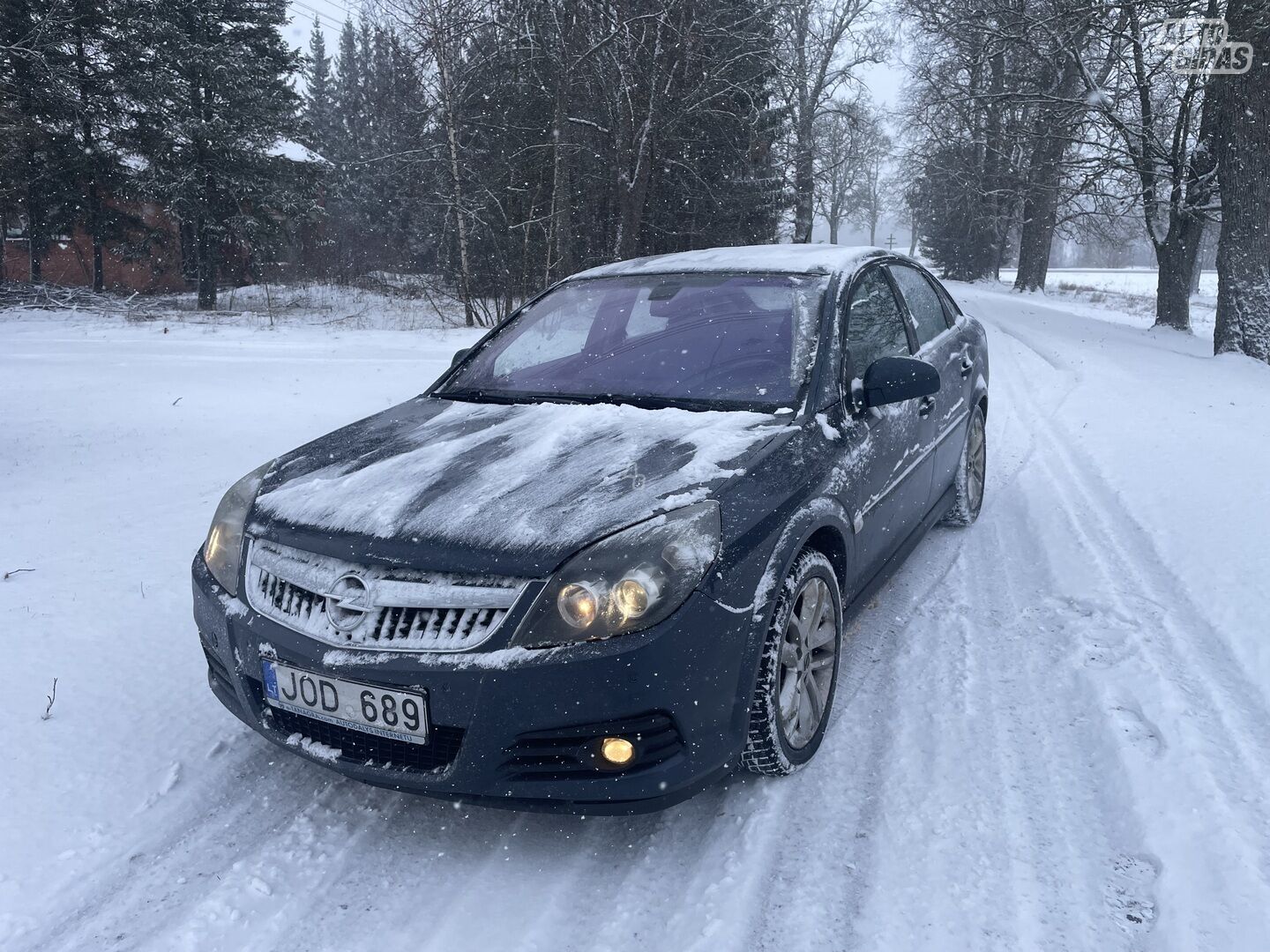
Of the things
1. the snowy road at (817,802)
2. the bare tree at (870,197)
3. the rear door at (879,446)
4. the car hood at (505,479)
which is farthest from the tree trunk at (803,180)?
the bare tree at (870,197)

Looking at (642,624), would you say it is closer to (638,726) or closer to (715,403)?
(638,726)

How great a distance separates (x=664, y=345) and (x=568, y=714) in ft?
5.73

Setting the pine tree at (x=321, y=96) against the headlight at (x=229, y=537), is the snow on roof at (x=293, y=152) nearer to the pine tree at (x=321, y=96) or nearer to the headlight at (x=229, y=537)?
the pine tree at (x=321, y=96)

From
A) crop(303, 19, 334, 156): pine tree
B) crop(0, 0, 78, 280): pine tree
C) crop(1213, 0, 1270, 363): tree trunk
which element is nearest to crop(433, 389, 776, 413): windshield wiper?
crop(1213, 0, 1270, 363): tree trunk

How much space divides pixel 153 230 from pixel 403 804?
96.6ft

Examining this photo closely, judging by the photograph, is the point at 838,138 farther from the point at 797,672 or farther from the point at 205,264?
the point at 797,672

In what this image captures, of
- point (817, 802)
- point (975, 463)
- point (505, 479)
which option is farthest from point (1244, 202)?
point (505, 479)

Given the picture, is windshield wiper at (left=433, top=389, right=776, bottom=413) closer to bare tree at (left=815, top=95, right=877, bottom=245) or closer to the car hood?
the car hood

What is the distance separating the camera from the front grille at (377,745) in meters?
2.16

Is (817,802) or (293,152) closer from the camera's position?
(817,802)

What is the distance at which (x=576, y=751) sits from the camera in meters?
2.13

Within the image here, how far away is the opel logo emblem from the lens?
87.3 inches

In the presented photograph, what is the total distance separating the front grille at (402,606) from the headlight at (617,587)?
94 millimetres

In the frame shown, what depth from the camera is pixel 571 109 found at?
56.3 ft
